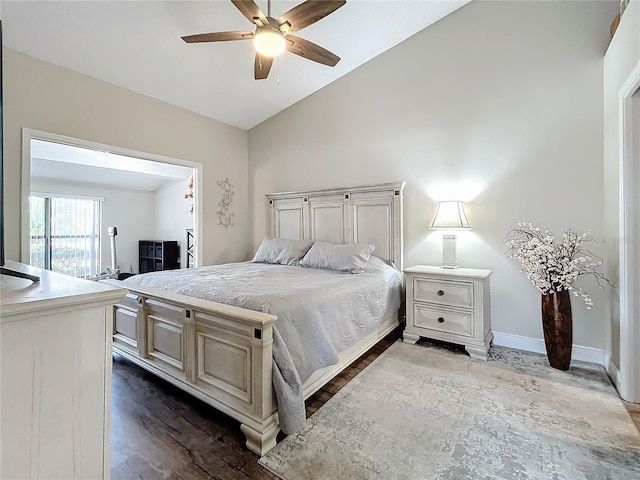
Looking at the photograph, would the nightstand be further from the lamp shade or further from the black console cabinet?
the black console cabinet

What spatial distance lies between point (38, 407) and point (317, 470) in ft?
3.94

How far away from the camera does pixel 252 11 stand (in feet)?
6.56

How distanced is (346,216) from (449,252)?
1287 millimetres

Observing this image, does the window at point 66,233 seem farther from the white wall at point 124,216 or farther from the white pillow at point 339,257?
the white pillow at point 339,257

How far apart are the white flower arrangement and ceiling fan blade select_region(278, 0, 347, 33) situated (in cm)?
235

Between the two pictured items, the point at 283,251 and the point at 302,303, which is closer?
the point at 302,303

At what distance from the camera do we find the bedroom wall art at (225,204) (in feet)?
14.7

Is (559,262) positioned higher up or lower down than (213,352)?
higher up

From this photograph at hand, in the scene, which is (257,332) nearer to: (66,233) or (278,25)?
(278,25)

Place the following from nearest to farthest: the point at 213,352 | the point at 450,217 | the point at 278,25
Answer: the point at 213,352, the point at 278,25, the point at 450,217

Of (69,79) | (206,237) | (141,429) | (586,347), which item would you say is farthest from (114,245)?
(586,347)

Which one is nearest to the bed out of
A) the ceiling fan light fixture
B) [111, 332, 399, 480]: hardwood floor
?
[111, 332, 399, 480]: hardwood floor

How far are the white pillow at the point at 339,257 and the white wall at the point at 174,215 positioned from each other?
4151 millimetres

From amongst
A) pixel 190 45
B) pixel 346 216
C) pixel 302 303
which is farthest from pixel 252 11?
pixel 346 216
